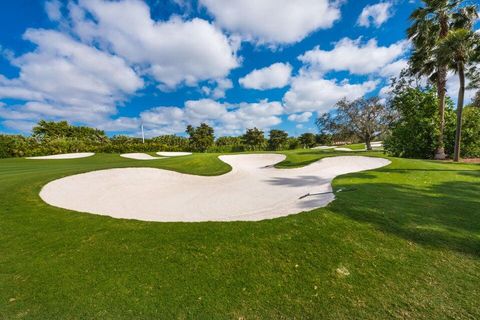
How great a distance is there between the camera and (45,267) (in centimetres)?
380

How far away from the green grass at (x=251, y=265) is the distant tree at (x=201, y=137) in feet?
159

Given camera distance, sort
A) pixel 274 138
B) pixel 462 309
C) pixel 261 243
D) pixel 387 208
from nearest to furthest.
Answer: pixel 462 309
pixel 261 243
pixel 387 208
pixel 274 138

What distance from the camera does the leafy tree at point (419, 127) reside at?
18266mm

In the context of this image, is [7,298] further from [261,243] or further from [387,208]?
[387,208]

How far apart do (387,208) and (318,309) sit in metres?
4.22

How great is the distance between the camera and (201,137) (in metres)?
54.1

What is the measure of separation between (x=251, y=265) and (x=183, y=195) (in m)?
6.74

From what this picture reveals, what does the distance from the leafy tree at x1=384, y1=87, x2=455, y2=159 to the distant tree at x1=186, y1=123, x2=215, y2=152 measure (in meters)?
41.1

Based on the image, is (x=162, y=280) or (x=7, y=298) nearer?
(x=7, y=298)

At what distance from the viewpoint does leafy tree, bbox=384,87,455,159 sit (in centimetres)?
1827

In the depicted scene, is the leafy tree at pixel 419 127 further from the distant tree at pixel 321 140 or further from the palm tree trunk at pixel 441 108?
the distant tree at pixel 321 140

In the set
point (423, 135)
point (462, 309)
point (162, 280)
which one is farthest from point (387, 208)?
point (423, 135)

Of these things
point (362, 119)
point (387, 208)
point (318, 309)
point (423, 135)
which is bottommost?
point (318, 309)

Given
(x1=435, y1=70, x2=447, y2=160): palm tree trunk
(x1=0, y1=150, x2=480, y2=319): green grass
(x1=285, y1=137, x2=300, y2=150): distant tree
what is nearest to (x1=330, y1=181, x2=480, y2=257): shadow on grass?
(x1=0, y1=150, x2=480, y2=319): green grass
